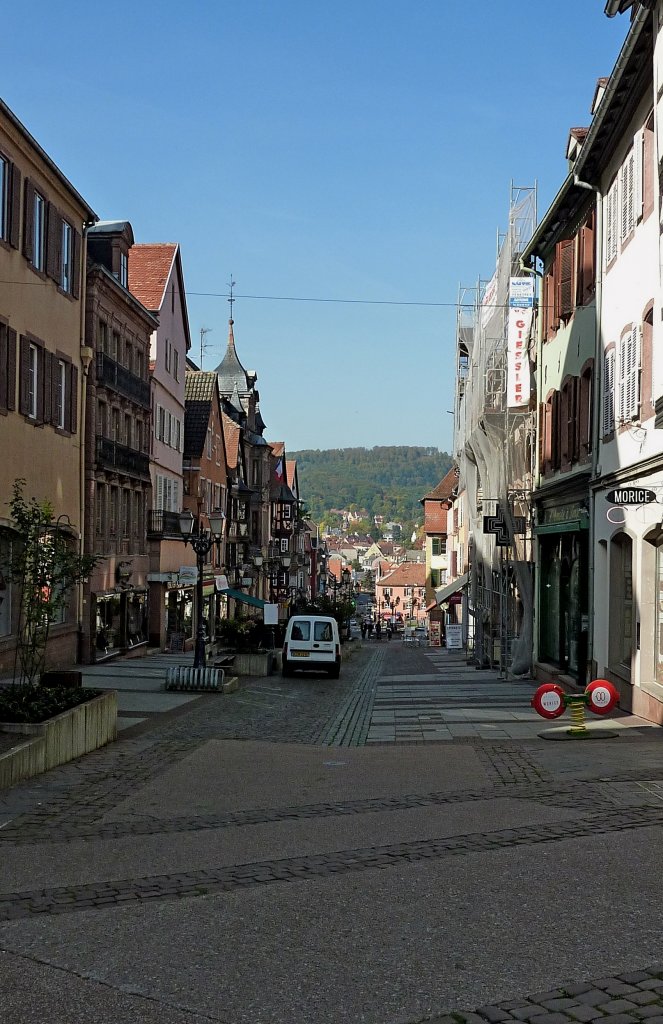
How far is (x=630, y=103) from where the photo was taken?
18.9 m

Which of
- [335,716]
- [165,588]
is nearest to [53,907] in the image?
[335,716]

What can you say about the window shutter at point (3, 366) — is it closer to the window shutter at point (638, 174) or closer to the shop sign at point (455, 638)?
the window shutter at point (638, 174)

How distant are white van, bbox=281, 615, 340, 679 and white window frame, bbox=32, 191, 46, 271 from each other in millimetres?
11777

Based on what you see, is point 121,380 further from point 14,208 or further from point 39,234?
point 14,208

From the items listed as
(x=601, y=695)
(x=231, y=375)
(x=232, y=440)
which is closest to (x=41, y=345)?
(x=601, y=695)

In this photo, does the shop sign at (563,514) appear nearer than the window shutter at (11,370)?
Yes

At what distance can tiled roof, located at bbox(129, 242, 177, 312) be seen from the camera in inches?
1703

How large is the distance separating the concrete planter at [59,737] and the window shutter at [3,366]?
9.77 meters

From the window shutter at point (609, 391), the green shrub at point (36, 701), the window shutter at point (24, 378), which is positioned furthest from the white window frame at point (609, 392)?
the window shutter at point (24, 378)

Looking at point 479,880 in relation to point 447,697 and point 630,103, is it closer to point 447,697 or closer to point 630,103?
point 630,103

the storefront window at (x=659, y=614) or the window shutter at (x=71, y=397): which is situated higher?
the window shutter at (x=71, y=397)

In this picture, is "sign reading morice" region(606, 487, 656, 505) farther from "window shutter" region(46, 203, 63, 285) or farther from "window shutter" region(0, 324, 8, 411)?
"window shutter" region(46, 203, 63, 285)

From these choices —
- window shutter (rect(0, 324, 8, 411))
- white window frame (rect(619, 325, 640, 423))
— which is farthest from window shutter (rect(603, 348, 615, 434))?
window shutter (rect(0, 324, 8, 411))

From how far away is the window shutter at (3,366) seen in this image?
23.7 meters
